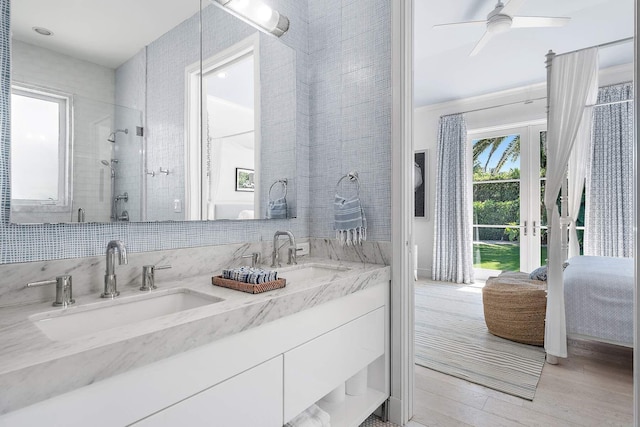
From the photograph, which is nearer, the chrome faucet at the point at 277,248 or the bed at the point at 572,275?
the chrome faucet at the point at 277,248

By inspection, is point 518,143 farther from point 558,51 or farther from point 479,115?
point 558,51

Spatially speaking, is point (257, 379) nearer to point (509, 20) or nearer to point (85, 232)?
point (85, 232)

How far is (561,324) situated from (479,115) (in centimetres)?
337

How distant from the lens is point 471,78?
414 centimetres

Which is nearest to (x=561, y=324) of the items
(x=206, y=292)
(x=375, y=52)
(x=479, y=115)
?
(x=375, y=52)

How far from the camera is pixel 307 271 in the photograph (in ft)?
6.18

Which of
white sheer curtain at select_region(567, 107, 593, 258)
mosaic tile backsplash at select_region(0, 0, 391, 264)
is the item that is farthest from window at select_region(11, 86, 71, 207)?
white sheer curtain at select_region(567, 107, 593, 258)

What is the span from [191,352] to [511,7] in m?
2.80

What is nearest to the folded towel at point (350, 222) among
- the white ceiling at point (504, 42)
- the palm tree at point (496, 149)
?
the white ceiling at point (504, 42)

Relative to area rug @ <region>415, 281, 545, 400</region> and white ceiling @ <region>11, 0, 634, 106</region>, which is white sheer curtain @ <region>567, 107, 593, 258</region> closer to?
white ceiling @ <region>11, 0, 634, 106</region>

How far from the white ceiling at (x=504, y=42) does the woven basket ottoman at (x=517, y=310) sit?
7.43 ft

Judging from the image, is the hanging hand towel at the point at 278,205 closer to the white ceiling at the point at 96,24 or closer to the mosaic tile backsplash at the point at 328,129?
the mosaic tile backsplash at the point at 328,129

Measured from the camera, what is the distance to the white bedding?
2221 mm

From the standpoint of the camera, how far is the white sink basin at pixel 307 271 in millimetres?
1764
